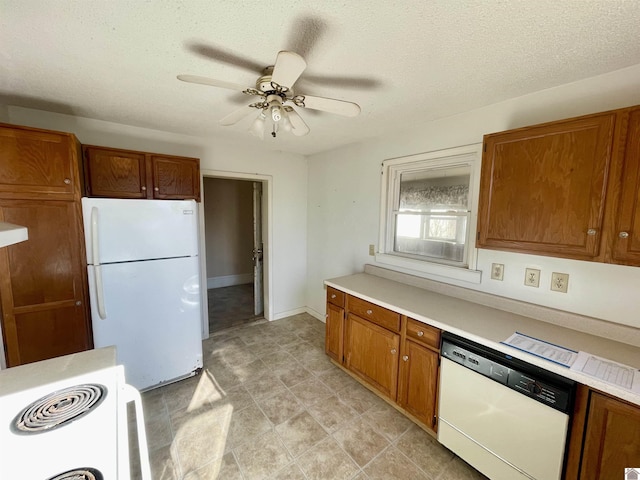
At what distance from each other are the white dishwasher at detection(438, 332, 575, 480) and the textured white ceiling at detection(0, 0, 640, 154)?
1565mm

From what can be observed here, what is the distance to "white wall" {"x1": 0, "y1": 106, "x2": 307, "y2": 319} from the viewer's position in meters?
2.37

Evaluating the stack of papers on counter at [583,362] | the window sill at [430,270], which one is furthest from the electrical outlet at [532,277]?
the stack of papers on counter at [583,362]

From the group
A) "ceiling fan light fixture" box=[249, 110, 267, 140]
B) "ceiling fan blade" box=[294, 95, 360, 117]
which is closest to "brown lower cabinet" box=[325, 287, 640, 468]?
"ceiling fan blade" box=[294, 95, 360, 117]

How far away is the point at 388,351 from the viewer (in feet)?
6.83

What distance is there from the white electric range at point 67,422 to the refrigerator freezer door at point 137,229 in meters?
1.02

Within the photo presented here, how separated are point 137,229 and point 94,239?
278 millimetres

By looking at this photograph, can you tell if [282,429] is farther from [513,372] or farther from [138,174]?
[138,174]

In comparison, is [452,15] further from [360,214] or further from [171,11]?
[360,214]

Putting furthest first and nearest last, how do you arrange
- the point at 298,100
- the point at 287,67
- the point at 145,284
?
the point at 145,284 → the point at 298,100 → the point at 287,67

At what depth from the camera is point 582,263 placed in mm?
1575

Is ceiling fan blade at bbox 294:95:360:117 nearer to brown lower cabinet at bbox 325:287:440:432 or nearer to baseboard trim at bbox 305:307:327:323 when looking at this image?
brown lower cabinet at bbox 325:287:440:432

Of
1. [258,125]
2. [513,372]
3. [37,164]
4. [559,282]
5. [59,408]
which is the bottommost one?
[513,372]

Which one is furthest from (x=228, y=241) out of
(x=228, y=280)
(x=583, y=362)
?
(x=583, y=362)

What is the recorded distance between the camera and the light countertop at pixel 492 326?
1.25m
